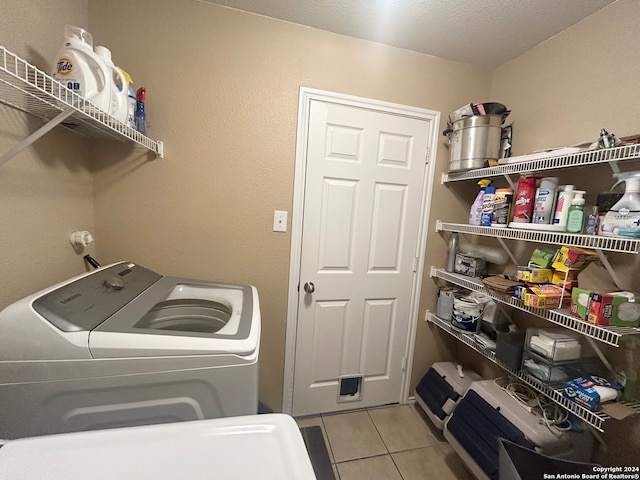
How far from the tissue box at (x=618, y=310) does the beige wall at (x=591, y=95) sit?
237 millimetres

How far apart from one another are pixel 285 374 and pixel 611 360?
5.37 feet

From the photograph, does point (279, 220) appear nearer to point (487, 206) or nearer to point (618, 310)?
point (487, 206)

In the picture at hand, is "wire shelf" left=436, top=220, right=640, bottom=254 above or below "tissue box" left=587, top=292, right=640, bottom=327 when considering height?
above

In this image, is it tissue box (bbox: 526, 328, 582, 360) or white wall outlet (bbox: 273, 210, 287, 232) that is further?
white wall outlet (bbox: 273, 210, 287, 232)

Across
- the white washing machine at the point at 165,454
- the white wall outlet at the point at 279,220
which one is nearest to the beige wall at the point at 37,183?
the white washing machine at the point at 165,454

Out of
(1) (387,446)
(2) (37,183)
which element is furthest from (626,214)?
(2) (37,183)

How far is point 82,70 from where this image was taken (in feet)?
2.93

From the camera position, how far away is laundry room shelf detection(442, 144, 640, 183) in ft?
2.97

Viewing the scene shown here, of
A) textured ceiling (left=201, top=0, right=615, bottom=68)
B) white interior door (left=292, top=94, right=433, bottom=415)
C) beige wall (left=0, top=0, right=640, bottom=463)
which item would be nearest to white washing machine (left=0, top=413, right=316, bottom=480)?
beige wall (left=0, top=0, right=640, bottom=463)

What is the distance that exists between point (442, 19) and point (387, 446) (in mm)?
2424

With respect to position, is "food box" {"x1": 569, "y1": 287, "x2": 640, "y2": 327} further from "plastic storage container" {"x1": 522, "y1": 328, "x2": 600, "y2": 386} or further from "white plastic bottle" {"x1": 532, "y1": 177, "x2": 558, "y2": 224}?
"white plastic bottle" {"x1": 532, "y1": 177, "x2": 558, "y2": 224}

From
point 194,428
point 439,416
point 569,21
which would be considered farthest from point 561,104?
point 194,428

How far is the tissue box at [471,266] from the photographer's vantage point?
1.61m

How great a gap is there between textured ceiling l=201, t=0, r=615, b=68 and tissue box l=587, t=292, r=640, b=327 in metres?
1.34
